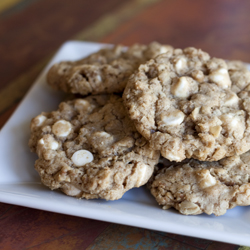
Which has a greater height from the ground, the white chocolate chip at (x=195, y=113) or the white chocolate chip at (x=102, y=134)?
the white chocolate chip at (x=102, y=134)

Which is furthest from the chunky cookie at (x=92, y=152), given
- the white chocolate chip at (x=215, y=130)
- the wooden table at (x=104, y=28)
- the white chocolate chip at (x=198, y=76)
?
the wooden table at (x=104, y=28)

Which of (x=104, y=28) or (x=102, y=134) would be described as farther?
(x=104, y=28)

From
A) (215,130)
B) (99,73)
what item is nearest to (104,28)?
(99,73)

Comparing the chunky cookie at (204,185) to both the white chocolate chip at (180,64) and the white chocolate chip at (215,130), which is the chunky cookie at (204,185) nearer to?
the white chocolate chip at (215,130)

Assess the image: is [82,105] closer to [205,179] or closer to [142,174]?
[142,174]

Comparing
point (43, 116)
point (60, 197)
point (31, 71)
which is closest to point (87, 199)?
point (60, 197)

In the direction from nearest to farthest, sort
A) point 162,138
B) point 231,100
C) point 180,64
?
point 162,138
point 231,100
point 180,64
